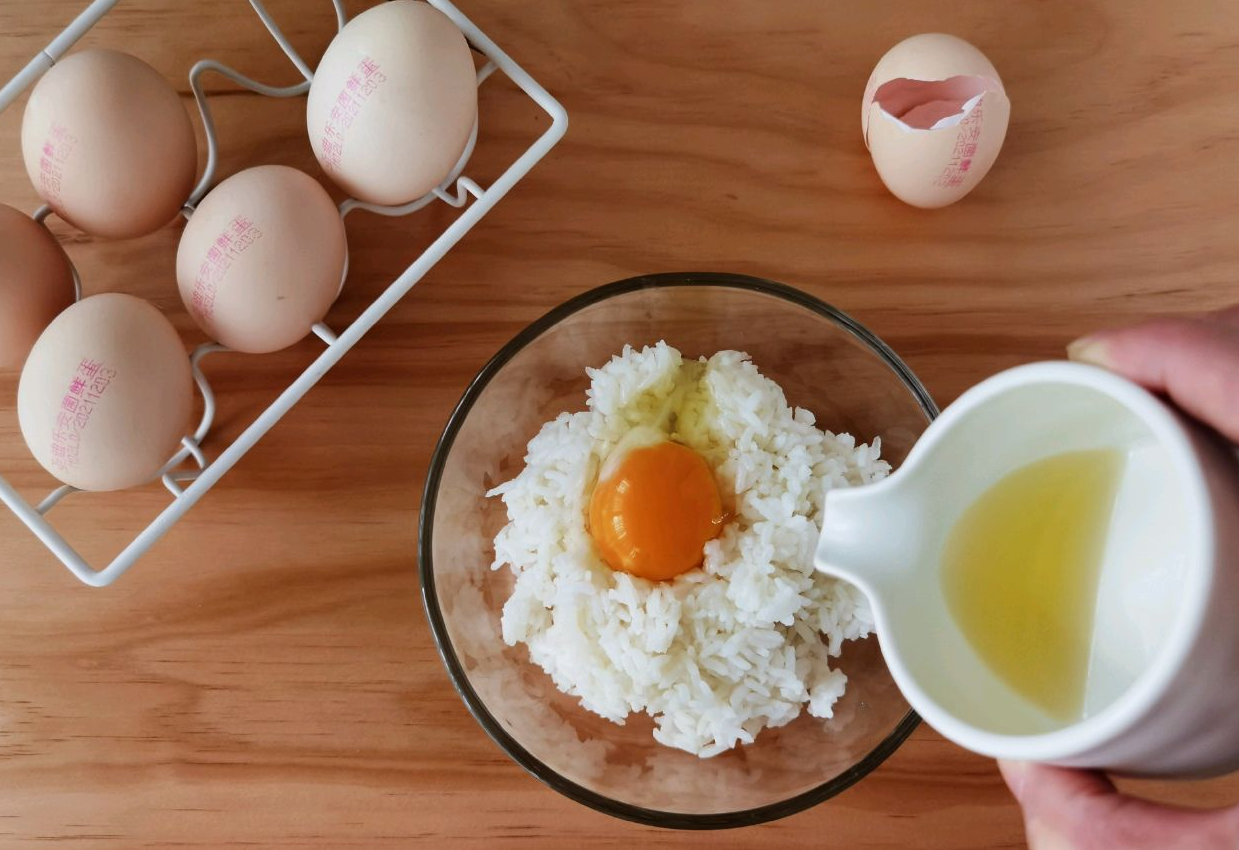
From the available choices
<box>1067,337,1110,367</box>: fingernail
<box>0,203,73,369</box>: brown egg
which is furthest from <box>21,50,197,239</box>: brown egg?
<box>1067,337,1110,367</box>: fingernail

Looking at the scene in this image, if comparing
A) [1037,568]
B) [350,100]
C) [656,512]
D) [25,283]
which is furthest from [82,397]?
[1037,568]

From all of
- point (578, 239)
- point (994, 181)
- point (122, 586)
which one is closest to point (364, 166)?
point (578, 239)

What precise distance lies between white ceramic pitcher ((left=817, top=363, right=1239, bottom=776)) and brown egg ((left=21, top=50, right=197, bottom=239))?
24.3 inches

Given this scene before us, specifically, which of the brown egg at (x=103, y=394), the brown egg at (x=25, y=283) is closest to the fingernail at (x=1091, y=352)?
the brown egg at (x=103, y=394)

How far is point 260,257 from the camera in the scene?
799mm

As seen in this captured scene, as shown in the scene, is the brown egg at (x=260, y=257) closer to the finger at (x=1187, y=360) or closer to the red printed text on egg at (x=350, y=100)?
the red printed text on egg at (x=350, y=100)

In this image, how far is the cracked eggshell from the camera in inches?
34.4

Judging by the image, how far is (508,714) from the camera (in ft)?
2.93

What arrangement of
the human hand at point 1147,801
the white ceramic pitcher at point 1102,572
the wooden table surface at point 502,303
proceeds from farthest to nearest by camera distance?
1. the wooden table surface at point 502,303
2. the human hand at point 1147,801
3. the white ceramic pitcher at point 1102,572

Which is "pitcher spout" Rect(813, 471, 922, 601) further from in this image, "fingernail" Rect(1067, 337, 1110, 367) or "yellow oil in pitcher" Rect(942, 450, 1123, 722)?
"fingernail" Rect(1067, 337, 1110, 367)

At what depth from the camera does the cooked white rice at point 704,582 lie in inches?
33.3

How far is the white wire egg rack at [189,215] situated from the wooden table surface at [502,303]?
6 cm

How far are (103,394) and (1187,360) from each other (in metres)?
0.76

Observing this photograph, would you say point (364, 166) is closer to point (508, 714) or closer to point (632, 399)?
point (632, 399)
